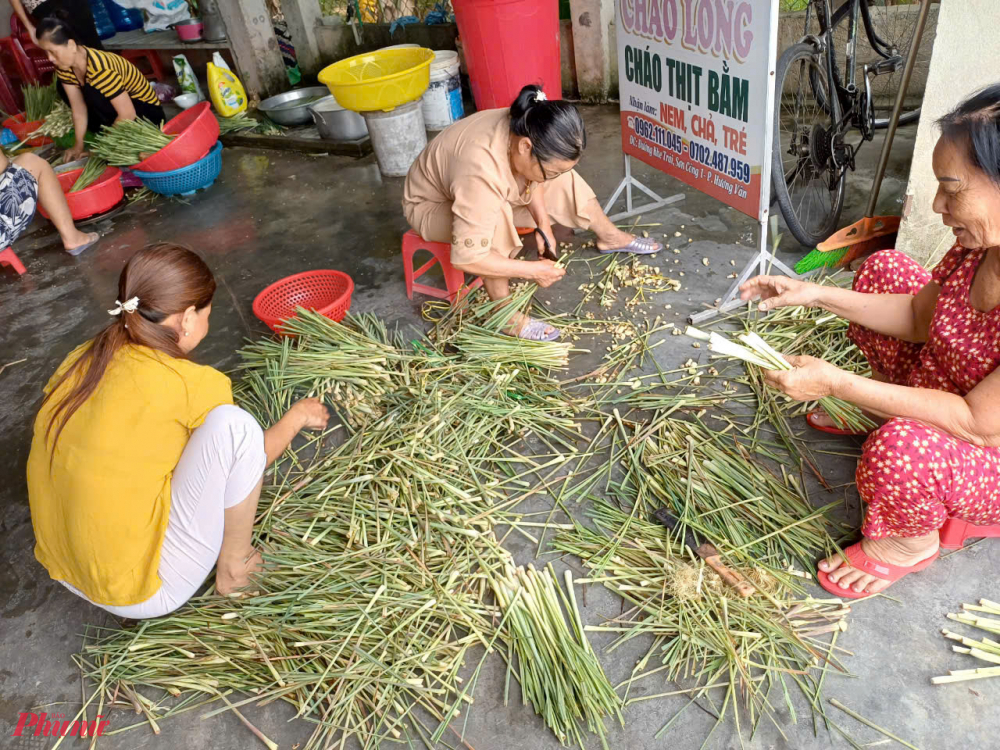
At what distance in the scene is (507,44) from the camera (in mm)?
4387

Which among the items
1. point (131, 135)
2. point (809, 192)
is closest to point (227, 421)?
point (809, 192)

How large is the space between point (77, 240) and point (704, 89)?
391 cm

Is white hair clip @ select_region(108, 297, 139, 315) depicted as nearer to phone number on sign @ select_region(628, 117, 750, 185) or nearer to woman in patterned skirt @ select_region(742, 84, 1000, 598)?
woman in patterned skirt @ select_region(742, 84, 1000, 598)

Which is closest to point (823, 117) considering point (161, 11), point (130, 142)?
point (130, 142)

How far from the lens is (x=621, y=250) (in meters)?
3.44

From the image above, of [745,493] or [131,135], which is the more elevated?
[131,135]

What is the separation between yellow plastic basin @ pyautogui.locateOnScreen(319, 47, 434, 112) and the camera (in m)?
4.14

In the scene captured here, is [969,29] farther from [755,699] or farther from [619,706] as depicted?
[619,706]

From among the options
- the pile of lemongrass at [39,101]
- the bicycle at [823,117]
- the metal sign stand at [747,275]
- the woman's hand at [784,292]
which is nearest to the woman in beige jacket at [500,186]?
the metal sign stand at [747,275]

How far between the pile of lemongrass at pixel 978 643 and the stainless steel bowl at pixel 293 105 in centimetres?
543

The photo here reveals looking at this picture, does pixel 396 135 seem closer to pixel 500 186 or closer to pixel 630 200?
pixel 630 200

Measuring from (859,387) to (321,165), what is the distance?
4.46m

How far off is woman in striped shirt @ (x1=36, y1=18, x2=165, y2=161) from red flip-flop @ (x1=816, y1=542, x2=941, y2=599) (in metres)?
5.13

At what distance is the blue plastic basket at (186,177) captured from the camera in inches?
187
